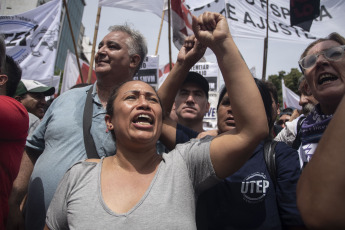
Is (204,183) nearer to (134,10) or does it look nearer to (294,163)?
(294,163)

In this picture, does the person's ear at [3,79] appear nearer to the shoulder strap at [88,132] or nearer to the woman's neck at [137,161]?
the shoulder strap at [88,132]

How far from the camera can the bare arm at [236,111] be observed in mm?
1303

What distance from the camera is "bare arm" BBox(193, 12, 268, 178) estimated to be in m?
1.30

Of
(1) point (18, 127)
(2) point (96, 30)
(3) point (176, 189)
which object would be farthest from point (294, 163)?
(2) point (96, 30)

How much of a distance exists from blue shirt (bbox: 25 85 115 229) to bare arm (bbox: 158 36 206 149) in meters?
0.38

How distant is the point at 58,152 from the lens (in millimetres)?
1903

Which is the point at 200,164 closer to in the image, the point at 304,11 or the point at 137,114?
the point at 137,114

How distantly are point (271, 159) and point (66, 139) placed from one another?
1.26 meters

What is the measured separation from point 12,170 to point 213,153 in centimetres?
114

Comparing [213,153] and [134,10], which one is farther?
[134,10]

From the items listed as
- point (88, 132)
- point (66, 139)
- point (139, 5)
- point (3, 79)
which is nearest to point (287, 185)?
point (88, 132)

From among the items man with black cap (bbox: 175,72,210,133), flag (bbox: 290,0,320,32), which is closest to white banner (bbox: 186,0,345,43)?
flag (bbox: 290,0,320,32)

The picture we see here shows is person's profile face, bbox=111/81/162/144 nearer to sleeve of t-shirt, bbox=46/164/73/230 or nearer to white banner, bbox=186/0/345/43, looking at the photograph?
sleeve of t-shirt, bbox=46/164/73/230

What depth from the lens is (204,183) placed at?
1.42m
